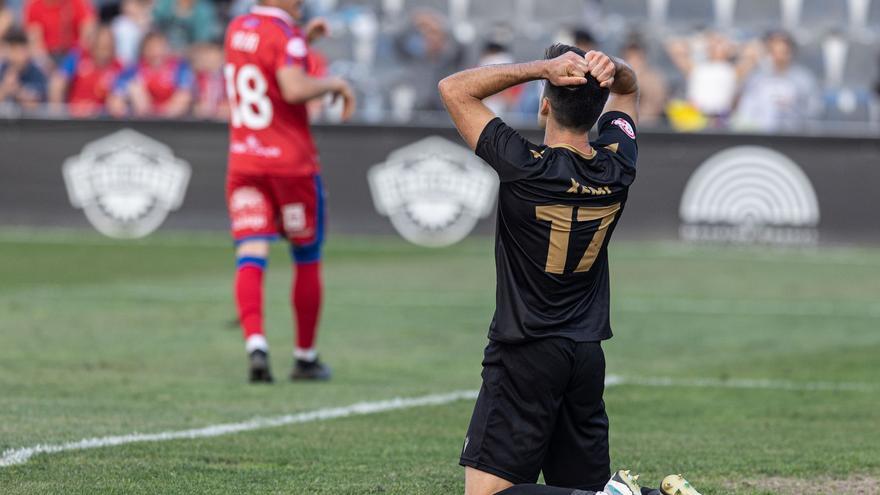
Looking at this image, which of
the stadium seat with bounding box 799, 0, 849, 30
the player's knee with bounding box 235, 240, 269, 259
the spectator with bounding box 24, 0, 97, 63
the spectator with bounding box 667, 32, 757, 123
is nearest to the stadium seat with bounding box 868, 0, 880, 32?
the stadium seat with bounding box 799, 0, 849, 30

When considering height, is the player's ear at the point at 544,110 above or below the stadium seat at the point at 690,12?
below

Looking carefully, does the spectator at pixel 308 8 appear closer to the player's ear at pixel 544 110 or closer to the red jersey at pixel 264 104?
the red jersey at pixel 264 104

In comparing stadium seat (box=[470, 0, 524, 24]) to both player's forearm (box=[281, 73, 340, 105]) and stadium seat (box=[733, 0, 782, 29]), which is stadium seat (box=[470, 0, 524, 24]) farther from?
player's forearm (box=[281, 73, 340, 105])

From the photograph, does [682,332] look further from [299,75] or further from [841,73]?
[841,73]

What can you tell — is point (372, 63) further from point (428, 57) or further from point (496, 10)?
point (496, 10)

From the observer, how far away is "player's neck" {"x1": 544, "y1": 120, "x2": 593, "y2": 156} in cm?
477

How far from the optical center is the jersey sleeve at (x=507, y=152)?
15.3 feet

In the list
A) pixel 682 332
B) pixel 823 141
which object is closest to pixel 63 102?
pixel 823 141

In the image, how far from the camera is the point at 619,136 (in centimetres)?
501

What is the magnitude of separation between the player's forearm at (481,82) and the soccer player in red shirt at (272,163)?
402cm

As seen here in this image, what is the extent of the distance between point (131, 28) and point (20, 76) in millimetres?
2001

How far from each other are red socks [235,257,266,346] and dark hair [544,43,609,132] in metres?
4.15

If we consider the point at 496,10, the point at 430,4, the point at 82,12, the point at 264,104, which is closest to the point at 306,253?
the point at 264,104

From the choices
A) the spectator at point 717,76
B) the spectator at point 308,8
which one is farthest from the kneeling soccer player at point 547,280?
the spectator at point 308,8
